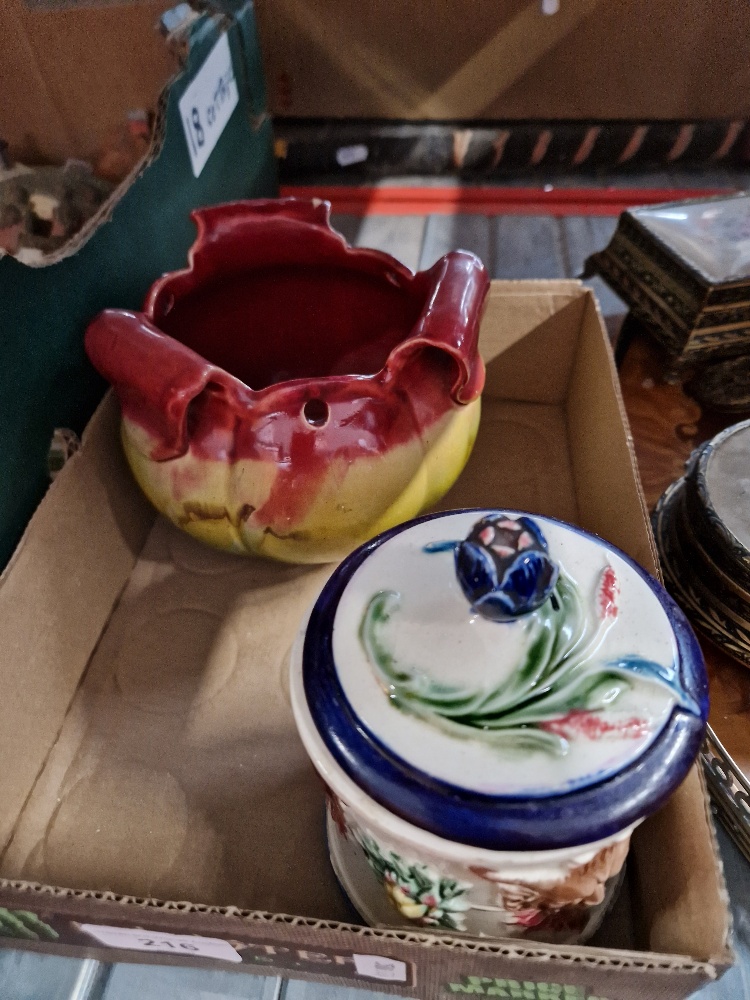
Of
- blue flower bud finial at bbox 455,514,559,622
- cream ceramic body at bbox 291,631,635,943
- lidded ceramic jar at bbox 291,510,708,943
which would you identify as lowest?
cream ceramic body at bbox 291,631,635,943

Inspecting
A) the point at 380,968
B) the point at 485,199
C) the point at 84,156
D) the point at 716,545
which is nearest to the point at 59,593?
the point at 380,968

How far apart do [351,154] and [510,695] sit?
40.7 inches

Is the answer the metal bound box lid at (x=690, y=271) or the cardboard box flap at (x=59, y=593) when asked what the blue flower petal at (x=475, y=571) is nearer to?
the cardboard box flap at (x=59, y=593)

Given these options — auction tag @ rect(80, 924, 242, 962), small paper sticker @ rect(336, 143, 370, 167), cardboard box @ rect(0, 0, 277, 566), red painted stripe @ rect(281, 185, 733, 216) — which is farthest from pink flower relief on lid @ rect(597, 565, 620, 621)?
small paper sticker @ rect(336, 143, 370, 167)

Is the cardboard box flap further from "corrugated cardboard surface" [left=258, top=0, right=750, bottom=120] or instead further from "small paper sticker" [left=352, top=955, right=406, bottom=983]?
"corrugated cardboard surface" [left=258, top=0, right=750, bottom=120]

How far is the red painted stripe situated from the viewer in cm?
112

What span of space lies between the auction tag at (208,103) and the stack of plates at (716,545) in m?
0.51

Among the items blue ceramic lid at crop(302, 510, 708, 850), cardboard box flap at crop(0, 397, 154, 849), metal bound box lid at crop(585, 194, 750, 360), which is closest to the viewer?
blue ceramic lid at crop(302, 510, 708, 850)

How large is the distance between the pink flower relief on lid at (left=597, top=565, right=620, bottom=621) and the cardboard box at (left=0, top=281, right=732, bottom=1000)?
11cm

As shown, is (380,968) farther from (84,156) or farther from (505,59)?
(505,59)

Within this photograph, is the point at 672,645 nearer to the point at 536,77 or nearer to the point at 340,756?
the point at 340,756

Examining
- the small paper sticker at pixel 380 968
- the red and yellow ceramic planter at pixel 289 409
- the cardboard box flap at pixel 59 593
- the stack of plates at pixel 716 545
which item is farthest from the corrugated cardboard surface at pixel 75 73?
the small paper sticker at pixel 380 968

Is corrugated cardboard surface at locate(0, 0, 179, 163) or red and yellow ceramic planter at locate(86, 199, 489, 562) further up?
corrugated cardboard surface at locate(0, 0, 179, 163)

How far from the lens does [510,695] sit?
33cm
